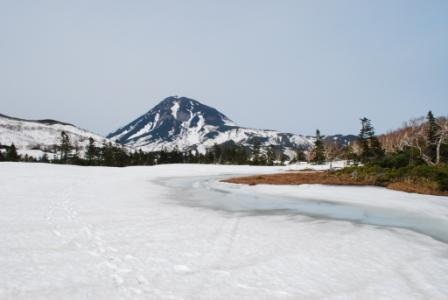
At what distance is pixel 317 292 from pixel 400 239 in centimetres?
579

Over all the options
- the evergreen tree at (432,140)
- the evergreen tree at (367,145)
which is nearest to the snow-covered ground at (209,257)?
the evergreen tree at (432,140)

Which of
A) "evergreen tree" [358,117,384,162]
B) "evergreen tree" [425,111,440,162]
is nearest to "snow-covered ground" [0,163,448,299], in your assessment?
"evergreen tree" [425,111,440,162]

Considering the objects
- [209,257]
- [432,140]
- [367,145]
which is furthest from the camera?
[367,145]

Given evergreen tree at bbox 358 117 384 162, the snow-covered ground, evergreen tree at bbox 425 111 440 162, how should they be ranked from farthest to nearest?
1. evergreen tree at bbox 358 117 384 162
2. evergreen tree at bbox 425 111 440 162
3. the snow-covered ground

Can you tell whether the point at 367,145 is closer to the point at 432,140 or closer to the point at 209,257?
the point at 432,140

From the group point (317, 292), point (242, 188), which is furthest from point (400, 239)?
point (242, 188)

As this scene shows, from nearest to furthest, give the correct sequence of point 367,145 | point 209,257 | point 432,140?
point 209,257
point 432,140
point 367,145

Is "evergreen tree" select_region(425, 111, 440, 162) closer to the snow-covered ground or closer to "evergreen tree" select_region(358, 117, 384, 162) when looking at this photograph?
"evergreen tree" select_region(358, 117, 384, 162)

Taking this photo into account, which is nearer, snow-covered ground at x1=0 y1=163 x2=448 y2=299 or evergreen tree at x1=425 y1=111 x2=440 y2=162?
snow-covered ground at x1=0 y1=163 x2=448 y2=299

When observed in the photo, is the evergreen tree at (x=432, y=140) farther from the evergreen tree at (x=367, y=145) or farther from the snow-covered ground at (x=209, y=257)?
the snow-covered ground at (x=209, y=257)

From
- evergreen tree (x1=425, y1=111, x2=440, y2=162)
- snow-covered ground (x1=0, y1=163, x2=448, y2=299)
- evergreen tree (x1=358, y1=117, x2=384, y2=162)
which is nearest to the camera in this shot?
snow-covered ground (x1=0, y1=163, x2=448, y2=299)

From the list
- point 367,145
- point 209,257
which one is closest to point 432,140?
point 367,145

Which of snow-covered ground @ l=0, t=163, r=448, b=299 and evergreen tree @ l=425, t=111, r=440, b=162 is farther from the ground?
evergreen tree @ l=425, t=111, r=440, b=162

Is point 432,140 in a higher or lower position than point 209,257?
higher
